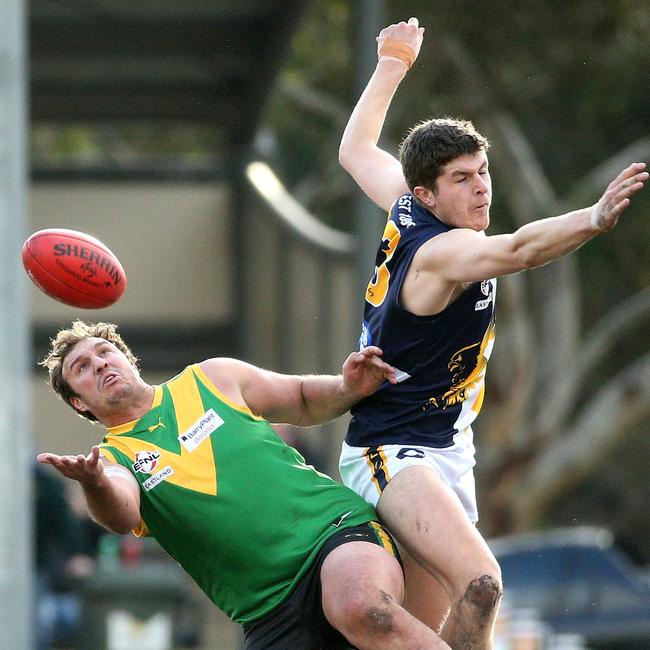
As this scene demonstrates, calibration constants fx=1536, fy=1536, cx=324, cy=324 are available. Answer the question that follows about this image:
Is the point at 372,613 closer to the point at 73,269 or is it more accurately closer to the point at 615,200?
the point at 615,200

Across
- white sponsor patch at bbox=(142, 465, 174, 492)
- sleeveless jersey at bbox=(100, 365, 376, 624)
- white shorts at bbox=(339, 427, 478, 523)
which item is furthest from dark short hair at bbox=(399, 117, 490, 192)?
white sponsor patch at bbox=(142, 465, 174, 492)

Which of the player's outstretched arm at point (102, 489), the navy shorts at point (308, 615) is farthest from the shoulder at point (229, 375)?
the navy shorts at point (308, 615)

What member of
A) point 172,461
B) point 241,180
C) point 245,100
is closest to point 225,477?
point 172,461

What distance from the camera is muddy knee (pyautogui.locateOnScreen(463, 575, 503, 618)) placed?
16.1 feet

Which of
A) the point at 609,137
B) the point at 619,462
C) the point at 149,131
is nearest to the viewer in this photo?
the point at 609,137

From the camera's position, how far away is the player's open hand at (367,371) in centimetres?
532

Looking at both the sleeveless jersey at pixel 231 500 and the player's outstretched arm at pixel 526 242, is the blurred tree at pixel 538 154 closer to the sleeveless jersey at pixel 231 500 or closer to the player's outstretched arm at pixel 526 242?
the sleeveless jersey at pixel 231 500

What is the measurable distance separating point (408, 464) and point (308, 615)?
2.07ft

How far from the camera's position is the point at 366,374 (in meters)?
5.40

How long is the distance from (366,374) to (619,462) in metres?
21.0

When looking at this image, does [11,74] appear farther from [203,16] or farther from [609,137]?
[609,137]

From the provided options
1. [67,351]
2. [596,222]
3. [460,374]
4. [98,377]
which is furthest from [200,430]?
[596,222]

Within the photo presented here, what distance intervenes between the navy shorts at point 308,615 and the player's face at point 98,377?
0.91 m

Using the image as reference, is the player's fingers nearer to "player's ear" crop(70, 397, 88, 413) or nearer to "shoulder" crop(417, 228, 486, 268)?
"player's ear" crop(70, 397, 88, 413)
